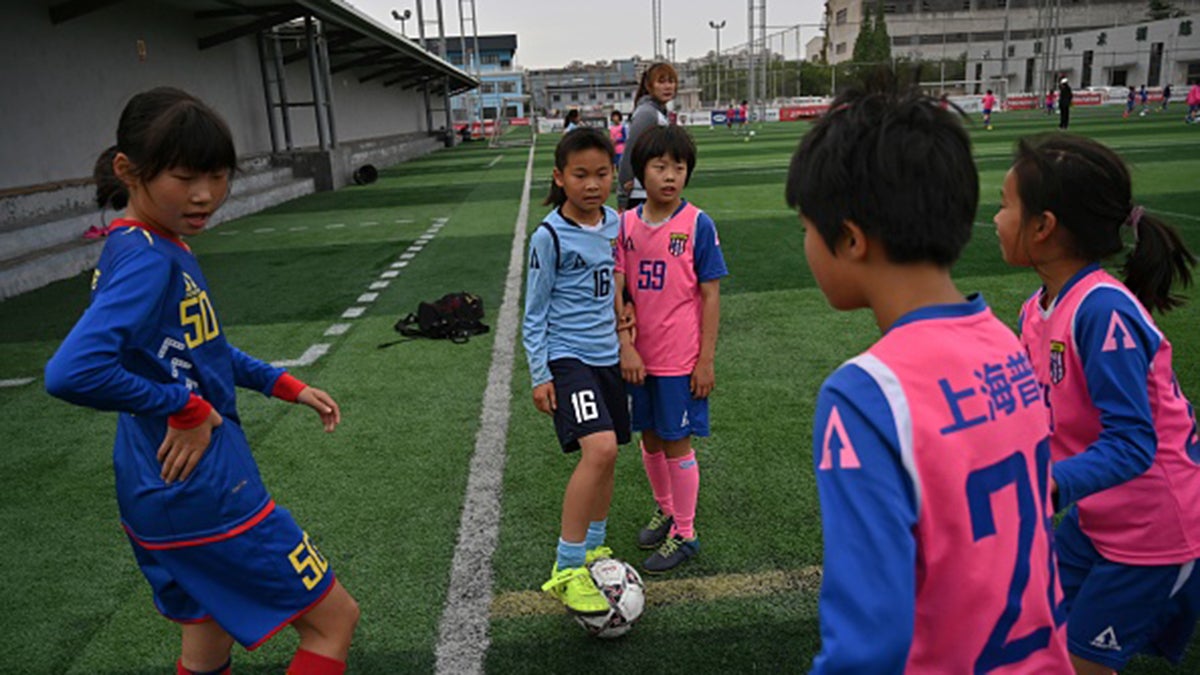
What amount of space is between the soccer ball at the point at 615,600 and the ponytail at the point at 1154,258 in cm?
185

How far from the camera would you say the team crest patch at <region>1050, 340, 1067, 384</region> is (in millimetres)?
2061

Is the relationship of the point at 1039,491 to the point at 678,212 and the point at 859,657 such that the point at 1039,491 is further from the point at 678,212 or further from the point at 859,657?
the point at 678,212

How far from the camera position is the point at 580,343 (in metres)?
3.12

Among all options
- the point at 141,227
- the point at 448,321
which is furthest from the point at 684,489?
the point at 448,321

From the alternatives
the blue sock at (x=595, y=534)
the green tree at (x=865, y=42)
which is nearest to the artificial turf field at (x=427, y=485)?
the blue sock at (x=595, y=534)

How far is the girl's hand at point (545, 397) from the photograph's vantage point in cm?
300

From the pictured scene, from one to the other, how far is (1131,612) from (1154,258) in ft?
2.97

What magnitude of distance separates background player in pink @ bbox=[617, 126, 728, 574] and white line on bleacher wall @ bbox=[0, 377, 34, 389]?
5.48 meters

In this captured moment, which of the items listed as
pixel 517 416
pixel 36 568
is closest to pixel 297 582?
pixel 36 568

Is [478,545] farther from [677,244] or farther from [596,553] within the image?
[677,244]

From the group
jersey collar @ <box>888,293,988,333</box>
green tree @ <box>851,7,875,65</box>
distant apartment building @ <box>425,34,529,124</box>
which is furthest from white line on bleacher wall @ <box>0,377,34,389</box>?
green tree @ <box>851,7,875,65</box>

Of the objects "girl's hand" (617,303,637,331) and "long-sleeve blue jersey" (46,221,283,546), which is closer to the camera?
"long-sleeve blue jersey" (46,221,283,546)

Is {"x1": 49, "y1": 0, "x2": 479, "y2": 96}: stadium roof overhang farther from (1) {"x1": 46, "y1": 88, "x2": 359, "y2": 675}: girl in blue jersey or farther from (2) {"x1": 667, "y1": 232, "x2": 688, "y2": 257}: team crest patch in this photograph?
(1) {"x1": 46, "y1": 88, "x2": 359, "y2": 675}: girl in blue jersey

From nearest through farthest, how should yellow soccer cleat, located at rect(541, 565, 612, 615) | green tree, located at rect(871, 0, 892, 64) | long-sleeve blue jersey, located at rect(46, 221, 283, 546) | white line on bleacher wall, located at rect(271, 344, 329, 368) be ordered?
long-sleeve blue jersey, located at rect(46, 221, 283, 546) < yellow soccer cleat, located at rect(541, 565, 612, 615) < white line on bleacher wall, located at rect(271, 344, 329, 368) < green tree, located at rect(871, 0, 892, 64)
